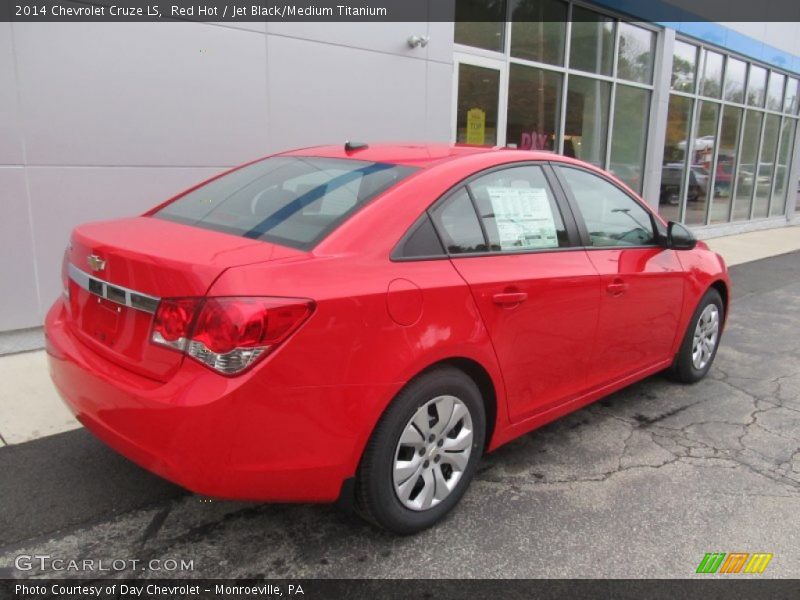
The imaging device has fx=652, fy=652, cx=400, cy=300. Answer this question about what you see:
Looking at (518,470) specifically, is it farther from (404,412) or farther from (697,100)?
(697,100)

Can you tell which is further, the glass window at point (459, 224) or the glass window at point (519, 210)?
the glass window at point (519, 210)

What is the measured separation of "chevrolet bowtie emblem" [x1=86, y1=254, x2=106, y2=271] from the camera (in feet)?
8.16

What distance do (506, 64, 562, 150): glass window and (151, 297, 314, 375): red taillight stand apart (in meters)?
7.55

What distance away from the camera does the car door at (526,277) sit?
2785 mm

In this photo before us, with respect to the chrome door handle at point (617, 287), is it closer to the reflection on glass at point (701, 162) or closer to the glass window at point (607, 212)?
the glass window at point (607, 212)

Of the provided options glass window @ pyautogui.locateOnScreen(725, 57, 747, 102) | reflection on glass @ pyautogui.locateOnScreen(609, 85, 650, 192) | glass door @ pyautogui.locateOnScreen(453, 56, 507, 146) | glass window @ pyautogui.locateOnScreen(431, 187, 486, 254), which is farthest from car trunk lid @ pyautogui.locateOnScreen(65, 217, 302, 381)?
glass window @ pyautogui.locateOnScreen(725, 57, 747, 102)

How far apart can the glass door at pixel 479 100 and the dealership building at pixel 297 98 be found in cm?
3

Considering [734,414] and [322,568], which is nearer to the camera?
[322,568]

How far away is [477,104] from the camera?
853 cm

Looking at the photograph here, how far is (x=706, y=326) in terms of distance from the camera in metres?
4.55

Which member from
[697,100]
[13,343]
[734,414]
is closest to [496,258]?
[734,414]

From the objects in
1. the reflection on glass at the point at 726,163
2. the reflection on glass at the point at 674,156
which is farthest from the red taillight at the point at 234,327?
the reflection on glass at the point at 726,163

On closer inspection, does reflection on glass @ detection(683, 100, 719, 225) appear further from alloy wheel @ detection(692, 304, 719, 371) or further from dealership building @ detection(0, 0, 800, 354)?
alloy wheel @ detection(692, 304, 719, 371)

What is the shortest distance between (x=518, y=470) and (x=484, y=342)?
92 centimetres
